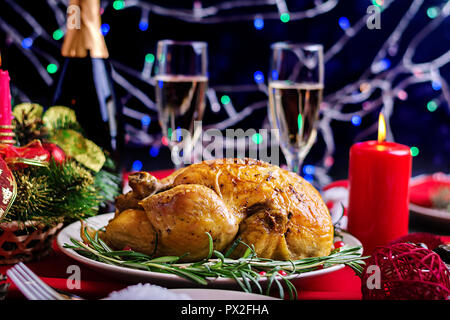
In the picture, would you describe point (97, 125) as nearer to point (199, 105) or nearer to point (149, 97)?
point (199, 105)

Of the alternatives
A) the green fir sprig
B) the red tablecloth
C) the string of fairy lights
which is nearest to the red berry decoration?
the red tablecloth

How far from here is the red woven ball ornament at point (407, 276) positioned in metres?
0.64

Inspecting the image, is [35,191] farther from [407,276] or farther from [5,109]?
[407,276]

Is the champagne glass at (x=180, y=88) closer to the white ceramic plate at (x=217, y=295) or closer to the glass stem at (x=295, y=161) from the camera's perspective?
the glass stem at (x=295, y=161)

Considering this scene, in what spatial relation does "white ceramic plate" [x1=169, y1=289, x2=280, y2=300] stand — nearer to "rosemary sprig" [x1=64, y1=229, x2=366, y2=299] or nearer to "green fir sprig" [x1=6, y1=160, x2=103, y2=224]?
"rosemary sprig" [x1=64, y1=229, x2=366, y2=299]

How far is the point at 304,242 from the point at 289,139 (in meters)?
0.43

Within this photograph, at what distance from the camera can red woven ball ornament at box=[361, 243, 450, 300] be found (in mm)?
637

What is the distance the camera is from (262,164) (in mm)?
866

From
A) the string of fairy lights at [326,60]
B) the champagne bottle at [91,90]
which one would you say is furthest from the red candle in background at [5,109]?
the string of fairy lights at [326,60]

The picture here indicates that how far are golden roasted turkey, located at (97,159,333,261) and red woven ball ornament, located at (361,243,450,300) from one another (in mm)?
112

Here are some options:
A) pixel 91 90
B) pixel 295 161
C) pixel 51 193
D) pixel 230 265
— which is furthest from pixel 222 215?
pixel 91 90

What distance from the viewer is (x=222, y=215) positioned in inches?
29.2

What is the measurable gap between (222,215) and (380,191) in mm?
345

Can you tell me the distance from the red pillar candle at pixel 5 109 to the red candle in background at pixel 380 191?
1.99ft
